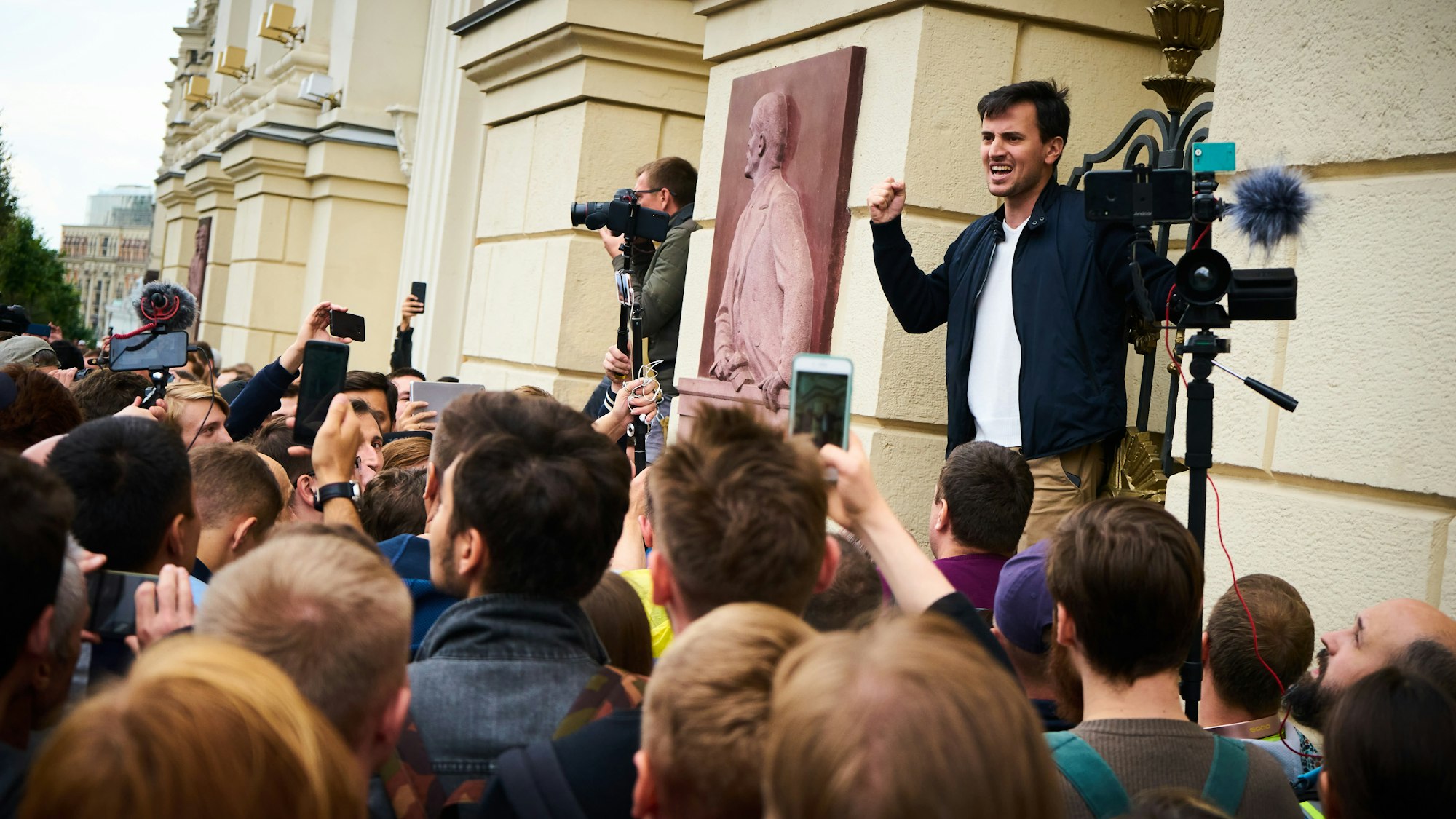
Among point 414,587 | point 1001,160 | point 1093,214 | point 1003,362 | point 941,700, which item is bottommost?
point 414,587

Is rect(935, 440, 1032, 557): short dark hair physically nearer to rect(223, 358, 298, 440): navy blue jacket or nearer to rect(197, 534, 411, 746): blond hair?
rect(197, 534, 411, 746): blond hair

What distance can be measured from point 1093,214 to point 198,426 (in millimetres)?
3153

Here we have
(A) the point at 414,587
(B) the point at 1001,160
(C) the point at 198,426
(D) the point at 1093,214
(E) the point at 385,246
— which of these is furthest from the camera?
(E) the point at 385,246

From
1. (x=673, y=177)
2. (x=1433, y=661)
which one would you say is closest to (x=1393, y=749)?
(x=1433, y=661)

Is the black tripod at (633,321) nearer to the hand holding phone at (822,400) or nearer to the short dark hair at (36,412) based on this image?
the short dark hair at (36,412)

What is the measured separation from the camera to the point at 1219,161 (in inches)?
124

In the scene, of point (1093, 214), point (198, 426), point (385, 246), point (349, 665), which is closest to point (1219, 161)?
point (1093, 214)

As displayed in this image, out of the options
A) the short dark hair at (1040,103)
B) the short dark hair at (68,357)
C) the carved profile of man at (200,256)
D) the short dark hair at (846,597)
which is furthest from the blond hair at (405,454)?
the carved profile of man at (200,256)

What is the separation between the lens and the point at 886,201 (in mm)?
4430

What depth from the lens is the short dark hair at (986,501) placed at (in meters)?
3.44

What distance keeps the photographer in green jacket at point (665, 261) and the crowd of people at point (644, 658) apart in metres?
3.41

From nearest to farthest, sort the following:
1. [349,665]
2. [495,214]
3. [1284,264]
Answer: [349,665] < [1284,264] < [495,214]

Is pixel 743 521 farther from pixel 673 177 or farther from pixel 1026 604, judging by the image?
pixel 673 177

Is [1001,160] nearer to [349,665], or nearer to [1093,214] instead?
[1093,214]
